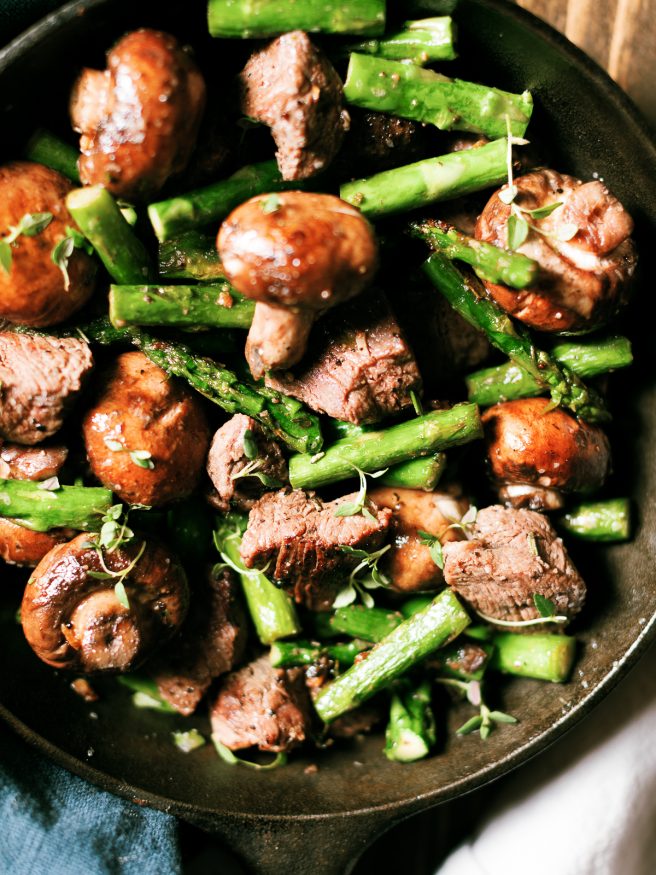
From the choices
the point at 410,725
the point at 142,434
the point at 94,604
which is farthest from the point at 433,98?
the point at 410,725

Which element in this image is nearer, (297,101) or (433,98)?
(297,101)

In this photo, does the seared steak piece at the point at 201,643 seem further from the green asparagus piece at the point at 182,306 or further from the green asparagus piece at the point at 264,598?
the green asparagus piece at the point at 182,306

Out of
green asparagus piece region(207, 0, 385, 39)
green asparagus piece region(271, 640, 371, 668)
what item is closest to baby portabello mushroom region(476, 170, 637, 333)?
green asparagus piece region(207, 0, 385, 39)

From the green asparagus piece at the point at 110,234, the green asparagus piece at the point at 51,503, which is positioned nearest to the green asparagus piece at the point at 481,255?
the green asparagus piece at the point at 110,234

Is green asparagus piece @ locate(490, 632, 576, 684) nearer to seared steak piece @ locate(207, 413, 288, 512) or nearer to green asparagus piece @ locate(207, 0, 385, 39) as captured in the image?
seared steak piece @ locate(207, 413, 288, 512)

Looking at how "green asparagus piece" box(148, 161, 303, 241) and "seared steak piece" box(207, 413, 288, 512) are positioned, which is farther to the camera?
"seared steak piece" box(207, 413, 288, 512)

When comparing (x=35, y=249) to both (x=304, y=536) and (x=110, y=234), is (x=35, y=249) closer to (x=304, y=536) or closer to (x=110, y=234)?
(x=110, y=234)
